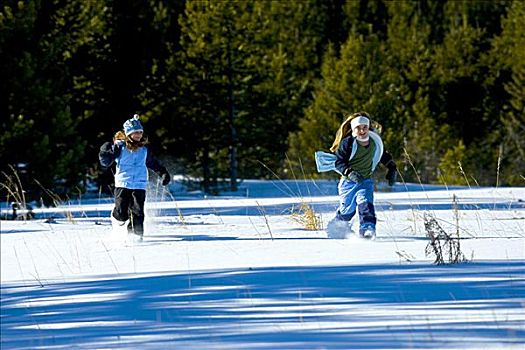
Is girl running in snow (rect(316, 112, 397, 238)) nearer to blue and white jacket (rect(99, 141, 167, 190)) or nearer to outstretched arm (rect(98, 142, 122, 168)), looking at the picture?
blue and white jacket (rect(99, 141, 167, 190))

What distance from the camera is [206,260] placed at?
25.9 feet

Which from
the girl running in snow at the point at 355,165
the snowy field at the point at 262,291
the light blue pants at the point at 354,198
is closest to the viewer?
the snowy field at the point at 262,291

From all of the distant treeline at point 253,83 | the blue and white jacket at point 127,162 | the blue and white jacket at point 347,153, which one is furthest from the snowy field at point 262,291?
the distant treeline at point 253,83

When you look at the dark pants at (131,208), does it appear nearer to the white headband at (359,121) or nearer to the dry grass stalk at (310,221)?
the dry grass stalk at (310,221)

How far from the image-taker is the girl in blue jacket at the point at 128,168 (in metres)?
10.3

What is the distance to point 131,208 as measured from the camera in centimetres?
1030

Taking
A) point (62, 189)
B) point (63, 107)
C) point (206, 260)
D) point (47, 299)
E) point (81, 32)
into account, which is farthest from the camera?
point (81, 32)

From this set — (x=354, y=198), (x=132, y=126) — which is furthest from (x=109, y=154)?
(x=354, y=198)

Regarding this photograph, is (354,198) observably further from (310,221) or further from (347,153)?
(310,221)

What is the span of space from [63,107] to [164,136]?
954cm

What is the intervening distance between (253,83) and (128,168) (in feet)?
70.2

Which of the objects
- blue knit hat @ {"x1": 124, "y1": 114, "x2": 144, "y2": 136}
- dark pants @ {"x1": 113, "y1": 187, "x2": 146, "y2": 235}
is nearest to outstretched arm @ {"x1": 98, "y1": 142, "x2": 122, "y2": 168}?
blue knit hat @ {"x1": 124, "y1": 114, "x2": 144, "y2": 136}

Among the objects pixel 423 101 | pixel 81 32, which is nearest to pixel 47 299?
pixel 81 32

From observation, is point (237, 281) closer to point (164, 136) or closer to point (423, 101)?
point (164, 136)
